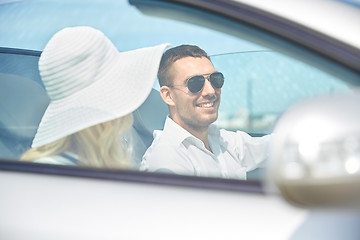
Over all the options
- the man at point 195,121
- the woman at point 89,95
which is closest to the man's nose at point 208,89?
the man at point 195,121

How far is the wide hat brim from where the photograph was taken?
1.73 meters

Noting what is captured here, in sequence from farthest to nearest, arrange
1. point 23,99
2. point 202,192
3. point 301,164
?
point 23,99, point 202,192, point 301,164

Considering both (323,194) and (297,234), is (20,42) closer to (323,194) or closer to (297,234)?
(297,234)

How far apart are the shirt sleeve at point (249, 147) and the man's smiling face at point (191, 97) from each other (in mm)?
102

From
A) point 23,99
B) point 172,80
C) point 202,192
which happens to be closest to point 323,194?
point 202,192

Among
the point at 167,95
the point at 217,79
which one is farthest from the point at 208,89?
the point at 167,95

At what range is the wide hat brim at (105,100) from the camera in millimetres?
1729

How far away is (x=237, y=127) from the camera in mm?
1829

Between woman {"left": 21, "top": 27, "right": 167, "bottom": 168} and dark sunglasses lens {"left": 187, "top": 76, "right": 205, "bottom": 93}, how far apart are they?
163 millimetres

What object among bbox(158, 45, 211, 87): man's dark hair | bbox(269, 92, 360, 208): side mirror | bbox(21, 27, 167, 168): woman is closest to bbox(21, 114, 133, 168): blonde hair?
bbox(21, 27, 167, 168): woman

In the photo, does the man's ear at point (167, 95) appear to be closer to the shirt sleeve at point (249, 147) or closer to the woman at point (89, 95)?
the woman at point (89, 95)

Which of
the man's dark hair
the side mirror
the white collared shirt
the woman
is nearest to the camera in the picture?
the side mirror

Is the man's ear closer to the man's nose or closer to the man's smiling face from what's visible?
the man's smiling face

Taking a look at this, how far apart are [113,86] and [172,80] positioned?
0.94 feet
